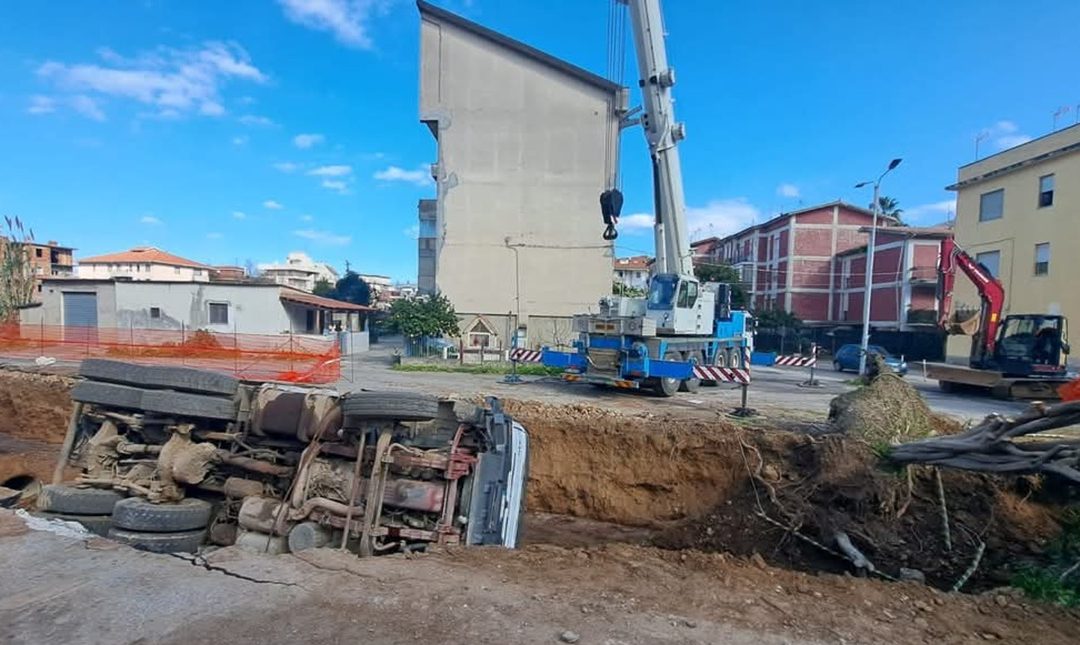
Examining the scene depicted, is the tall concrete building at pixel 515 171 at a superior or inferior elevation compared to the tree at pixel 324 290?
superior

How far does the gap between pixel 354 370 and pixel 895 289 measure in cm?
3801

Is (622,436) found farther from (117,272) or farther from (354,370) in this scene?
(117,272)

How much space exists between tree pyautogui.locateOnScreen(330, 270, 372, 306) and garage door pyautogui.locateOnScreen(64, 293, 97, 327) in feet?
84.4

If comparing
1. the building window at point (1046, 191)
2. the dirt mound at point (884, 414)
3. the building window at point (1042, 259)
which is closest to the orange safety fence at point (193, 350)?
the dirt mound at point (884, 414)

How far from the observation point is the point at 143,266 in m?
66.6

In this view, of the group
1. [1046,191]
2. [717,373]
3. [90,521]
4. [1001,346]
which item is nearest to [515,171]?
[717,373]

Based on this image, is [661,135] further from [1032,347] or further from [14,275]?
[14,275]

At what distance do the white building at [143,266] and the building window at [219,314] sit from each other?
47.1 meters

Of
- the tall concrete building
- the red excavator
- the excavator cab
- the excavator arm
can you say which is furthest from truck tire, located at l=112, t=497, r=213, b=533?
the tall concrete building

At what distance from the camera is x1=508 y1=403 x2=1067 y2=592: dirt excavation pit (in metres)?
6.29

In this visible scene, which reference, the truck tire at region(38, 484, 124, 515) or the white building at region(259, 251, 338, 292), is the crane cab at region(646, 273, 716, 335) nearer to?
the truck tire at region(38, 484, 124, 515)

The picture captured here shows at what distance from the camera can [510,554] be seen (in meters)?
4.25

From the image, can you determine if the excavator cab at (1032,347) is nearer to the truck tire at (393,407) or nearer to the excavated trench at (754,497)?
the excavated trench at (754,497)

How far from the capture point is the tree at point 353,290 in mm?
50688
